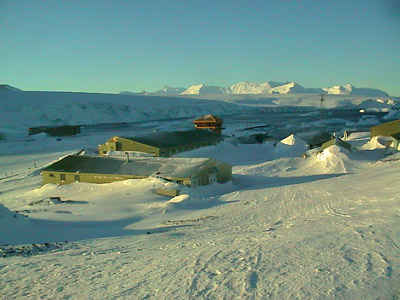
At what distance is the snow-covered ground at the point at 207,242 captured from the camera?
4883mm

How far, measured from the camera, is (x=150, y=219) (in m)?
11.6

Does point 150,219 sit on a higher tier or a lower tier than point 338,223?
lower

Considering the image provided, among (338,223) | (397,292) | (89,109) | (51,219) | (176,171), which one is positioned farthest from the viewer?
(89,109)

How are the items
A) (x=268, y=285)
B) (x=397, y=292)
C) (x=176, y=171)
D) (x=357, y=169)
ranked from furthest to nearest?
(x=357, y=169), (x=176, y=171), (x=268, y=285), (x=397, y=292)

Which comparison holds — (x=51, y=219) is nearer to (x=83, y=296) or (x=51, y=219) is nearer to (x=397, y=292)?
(x=83, y=296)

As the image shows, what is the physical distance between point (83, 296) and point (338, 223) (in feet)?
18.0

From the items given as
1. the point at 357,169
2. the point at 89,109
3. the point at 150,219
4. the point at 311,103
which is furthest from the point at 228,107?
the point at 150,219

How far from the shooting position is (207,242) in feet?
24.6

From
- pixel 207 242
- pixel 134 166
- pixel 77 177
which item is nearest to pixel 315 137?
pixel 134 166

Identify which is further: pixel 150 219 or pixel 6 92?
pixel 6 92

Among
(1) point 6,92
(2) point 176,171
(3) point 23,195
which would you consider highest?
(1) point 6,92

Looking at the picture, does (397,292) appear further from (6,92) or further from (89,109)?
(6,92)

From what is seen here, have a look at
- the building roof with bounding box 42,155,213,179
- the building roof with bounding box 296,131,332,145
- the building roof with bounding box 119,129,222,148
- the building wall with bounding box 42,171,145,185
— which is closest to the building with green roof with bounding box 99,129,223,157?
the building roof with bounding box 119,129,222,148

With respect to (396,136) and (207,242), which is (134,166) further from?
(396,136)
